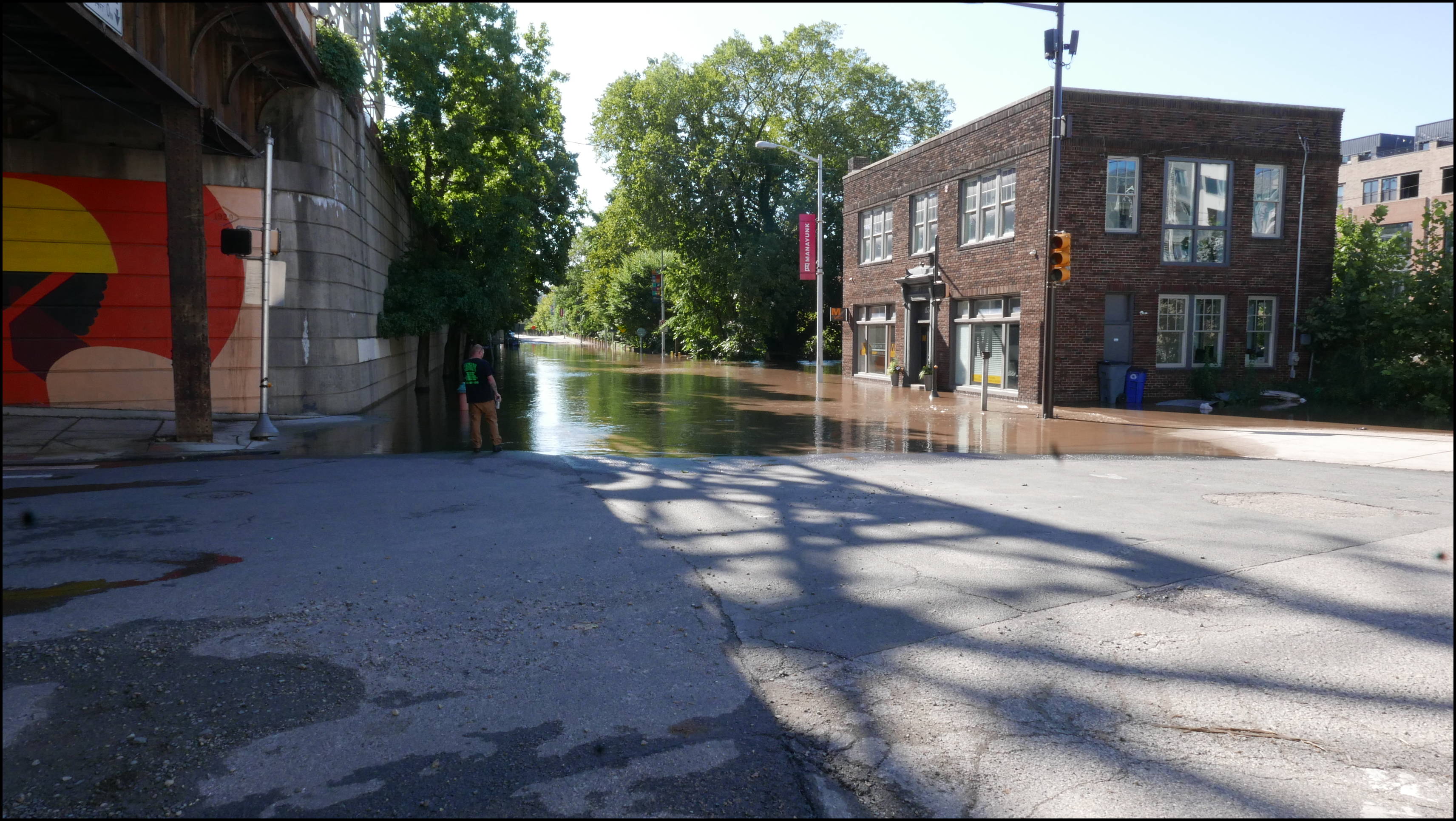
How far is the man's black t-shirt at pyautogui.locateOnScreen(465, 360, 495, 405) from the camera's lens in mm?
13938

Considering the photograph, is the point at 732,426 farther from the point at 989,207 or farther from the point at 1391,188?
the point at 1391,188

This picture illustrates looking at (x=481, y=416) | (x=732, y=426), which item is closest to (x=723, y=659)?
(x=481, y=416)

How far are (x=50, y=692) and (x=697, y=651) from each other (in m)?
3.16

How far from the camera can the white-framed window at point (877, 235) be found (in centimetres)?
3222

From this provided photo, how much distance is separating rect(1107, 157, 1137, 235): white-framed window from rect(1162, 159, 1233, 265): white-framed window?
33.0 inches

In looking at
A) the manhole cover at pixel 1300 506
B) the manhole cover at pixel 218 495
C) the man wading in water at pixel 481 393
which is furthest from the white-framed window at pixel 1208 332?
the manhole cover at pixel 218 495

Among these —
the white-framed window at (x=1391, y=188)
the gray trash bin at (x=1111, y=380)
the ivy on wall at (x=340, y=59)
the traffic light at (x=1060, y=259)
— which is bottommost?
the gray trash bin at (x=1111, y=380)

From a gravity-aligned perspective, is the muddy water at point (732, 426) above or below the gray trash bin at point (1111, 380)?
below

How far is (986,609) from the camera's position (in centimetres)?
607

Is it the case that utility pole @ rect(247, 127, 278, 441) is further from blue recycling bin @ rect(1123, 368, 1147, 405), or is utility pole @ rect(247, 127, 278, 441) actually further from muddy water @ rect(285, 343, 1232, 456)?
blue recycling bin @ rect(1123, 368, 1147, 405)

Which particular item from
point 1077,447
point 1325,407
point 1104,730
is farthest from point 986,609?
point 1325,407

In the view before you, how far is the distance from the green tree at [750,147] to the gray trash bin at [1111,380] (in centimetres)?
2685

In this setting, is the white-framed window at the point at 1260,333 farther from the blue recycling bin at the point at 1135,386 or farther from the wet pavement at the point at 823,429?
the wet pavement at the point at 823,429

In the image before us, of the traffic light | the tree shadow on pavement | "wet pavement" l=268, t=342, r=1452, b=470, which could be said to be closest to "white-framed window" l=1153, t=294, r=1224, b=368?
"wet pavement" l=268, t=342, r=1452, b=470
